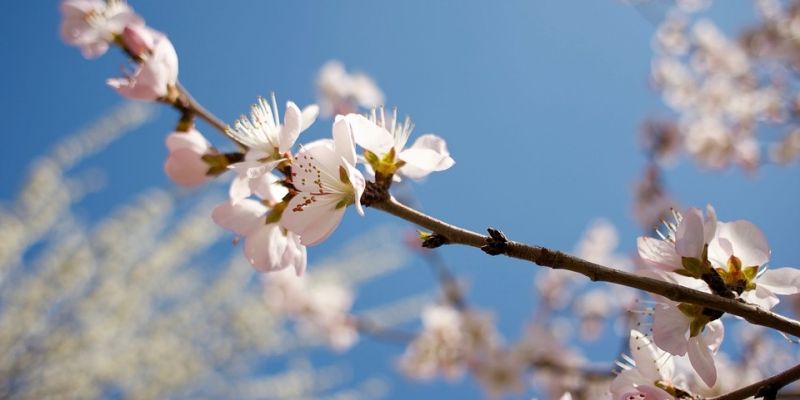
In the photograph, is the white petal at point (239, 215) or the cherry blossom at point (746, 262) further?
the white petal at point (239, 215)

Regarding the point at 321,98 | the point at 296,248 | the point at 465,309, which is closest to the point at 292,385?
the point at 465,309

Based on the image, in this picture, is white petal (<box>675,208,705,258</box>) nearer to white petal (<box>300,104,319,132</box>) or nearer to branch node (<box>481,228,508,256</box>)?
branch node (<box>481,228,508,256</box>)

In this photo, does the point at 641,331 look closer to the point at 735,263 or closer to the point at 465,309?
the point at 735,263

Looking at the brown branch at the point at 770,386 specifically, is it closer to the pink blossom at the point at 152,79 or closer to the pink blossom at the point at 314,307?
the pink blossom at the point at 152,79

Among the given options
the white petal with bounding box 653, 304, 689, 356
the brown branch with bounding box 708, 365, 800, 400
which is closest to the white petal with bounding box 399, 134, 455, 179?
the white petal with bounding box 653, 304, 689, 356

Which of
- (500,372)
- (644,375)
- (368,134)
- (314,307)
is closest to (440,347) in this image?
(500,372)

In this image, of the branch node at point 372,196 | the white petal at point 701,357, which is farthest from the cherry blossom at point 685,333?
the branch node at point 372,196

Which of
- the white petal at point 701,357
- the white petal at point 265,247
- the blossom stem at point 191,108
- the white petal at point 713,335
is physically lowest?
the white petal at point 701,357

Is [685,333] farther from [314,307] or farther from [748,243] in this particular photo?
[314,307]
